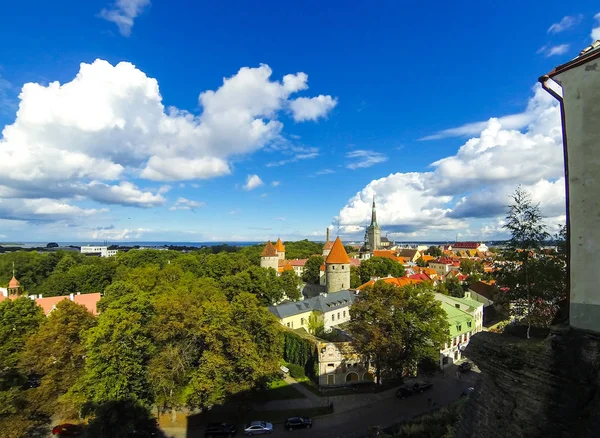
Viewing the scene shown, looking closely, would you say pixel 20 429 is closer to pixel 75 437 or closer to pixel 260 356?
pixel 75 437

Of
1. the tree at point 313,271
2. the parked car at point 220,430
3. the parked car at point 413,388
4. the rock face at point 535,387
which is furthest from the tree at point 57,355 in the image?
the tree at point 313,271

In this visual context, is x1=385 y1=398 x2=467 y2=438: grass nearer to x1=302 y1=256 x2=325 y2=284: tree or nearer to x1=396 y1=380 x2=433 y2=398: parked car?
x1=396 y1=380 x2=433 y2=398: parked car

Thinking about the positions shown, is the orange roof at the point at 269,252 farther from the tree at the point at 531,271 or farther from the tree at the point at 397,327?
the tree at the point at 531,271

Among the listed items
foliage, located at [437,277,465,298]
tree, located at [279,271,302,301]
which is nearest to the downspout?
tree, located at [279,271,302,301]

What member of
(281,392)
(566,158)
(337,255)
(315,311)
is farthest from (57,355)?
(337,255)

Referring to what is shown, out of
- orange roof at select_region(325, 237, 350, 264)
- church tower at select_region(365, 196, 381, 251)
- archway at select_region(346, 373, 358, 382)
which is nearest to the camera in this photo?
archway at select_region(346, 373, 358, 382)

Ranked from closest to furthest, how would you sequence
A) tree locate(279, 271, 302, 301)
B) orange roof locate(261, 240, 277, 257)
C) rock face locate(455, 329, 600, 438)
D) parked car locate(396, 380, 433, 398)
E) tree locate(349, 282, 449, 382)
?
rock face locate(455, 329, 600, 438) → tree locate(349, 282, 449, 382) → parked car locate(396, 380, 433, 398) → tree locate(279, 271, 302, 301) → orange roof locate(261, 240, 277, 257)

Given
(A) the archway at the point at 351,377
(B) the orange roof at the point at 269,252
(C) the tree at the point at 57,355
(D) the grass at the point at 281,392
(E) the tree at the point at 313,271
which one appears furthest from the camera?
(B) the orange roof at the point at 269,252

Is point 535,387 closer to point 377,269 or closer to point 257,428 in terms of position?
point 257,428
